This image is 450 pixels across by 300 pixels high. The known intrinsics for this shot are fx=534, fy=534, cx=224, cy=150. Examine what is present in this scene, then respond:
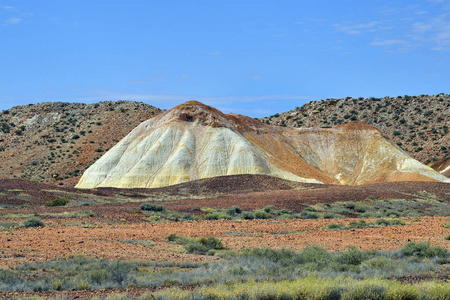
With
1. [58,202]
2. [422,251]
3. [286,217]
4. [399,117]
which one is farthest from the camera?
[399,117]

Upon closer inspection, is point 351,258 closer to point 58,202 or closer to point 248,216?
point 248,216

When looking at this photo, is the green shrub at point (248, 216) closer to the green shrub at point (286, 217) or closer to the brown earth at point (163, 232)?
the green shrub at point (286, 217)

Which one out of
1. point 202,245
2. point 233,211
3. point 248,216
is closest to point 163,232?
point 202,245

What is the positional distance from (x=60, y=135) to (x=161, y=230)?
7559 centimetres

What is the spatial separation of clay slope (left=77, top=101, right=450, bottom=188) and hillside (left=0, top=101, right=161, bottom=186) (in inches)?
470

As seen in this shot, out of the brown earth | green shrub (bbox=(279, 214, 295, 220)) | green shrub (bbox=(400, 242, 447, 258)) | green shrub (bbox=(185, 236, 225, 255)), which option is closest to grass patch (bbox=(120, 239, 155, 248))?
the brown earth

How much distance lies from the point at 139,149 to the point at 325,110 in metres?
53.0

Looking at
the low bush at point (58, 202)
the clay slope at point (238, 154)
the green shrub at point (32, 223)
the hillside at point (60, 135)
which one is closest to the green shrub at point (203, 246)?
the green shrub at point (32, 223)

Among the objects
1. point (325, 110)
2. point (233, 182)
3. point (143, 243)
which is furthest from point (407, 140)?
point (143, 243)

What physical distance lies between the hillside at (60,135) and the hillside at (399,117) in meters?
31.7

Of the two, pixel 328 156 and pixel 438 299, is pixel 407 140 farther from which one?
pixel 438 299

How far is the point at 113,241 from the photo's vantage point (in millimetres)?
19500

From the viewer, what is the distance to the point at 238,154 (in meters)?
65.7

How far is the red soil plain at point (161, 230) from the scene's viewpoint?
16.9 metres
